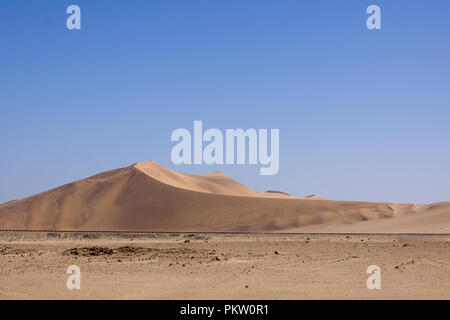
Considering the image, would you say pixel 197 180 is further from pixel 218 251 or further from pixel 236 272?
pixel 236 272

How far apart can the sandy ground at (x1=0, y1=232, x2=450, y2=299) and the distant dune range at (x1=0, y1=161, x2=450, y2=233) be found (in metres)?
28.2

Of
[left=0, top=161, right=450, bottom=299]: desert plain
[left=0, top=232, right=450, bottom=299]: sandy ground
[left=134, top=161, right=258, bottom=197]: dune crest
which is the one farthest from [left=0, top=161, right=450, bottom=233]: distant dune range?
[left=0, top=232, right=450, bottom=299]: sandy ground

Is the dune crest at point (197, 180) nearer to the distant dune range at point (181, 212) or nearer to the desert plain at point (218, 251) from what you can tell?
the distant dune range at point (181, 212)

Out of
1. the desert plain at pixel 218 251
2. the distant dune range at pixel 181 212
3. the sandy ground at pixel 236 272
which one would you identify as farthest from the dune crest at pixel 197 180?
the sandy ground at pixel 236 272

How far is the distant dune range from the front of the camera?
206ft

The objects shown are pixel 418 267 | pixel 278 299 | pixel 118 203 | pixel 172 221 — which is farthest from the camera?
pixel 118 203

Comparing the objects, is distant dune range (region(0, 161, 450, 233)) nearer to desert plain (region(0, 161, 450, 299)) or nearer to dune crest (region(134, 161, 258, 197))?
desert plain (region(0, 161, 450, 299))
